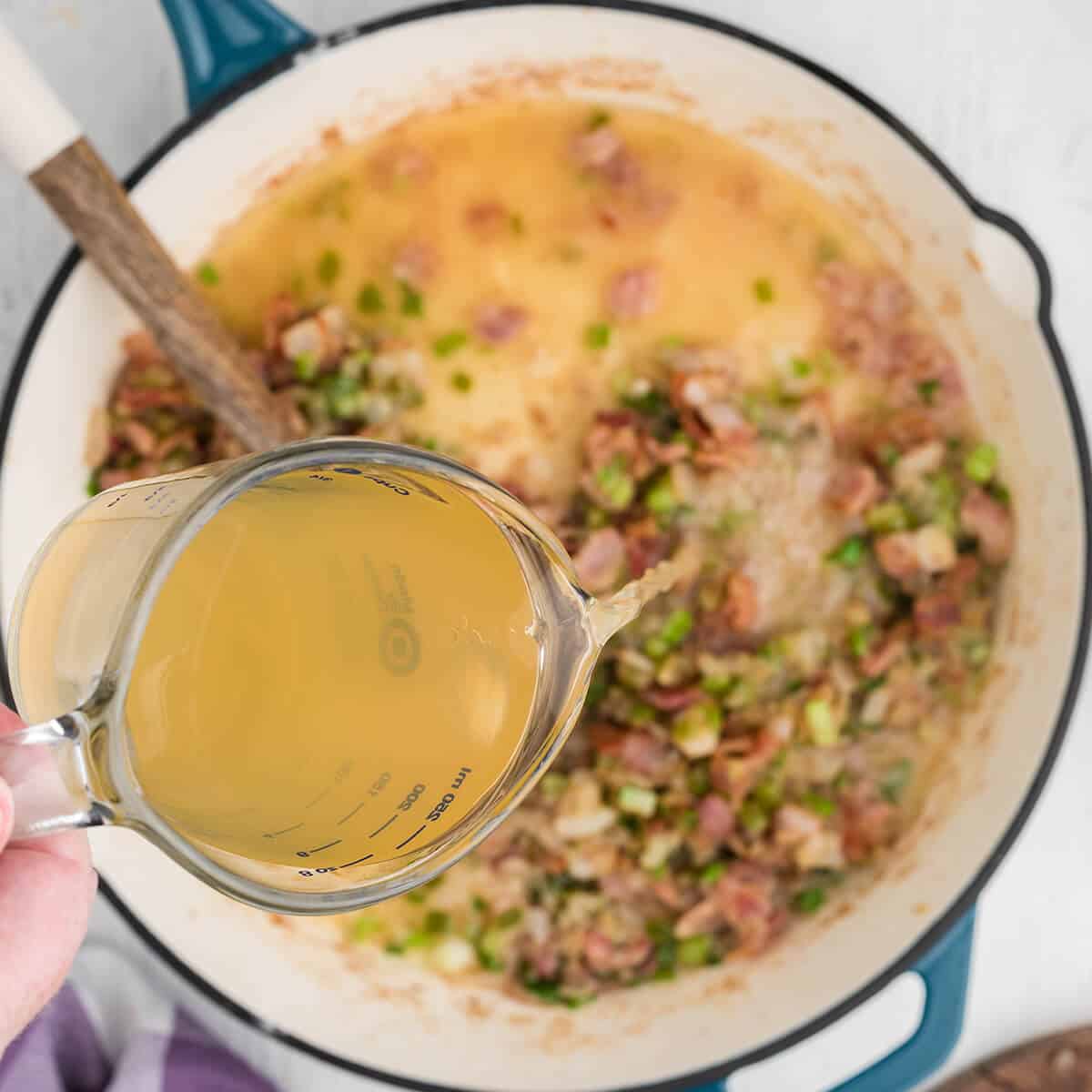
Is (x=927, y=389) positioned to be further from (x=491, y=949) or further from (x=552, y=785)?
(x=491, y=949)

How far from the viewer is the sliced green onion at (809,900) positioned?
1.52m

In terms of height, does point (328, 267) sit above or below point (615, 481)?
above

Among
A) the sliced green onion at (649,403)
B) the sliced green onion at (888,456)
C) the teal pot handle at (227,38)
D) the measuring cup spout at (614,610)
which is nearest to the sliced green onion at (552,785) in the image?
the measuring cup spout at (614,610)

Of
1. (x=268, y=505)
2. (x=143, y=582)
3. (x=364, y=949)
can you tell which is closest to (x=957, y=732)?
(x=364, y=949)

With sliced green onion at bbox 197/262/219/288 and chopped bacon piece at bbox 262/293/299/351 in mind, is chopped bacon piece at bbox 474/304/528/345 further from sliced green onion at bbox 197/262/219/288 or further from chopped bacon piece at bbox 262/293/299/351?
sliced green onion at bbox 197/262/219/288

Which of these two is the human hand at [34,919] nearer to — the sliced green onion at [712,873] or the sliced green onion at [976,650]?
the sliced green onion at [712,873]

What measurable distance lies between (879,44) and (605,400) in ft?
1.86

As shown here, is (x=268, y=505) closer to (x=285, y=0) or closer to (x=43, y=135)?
(x=43, y=135)

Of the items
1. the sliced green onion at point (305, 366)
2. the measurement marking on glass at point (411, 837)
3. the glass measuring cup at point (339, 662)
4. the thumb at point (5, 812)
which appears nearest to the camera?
the thumb at point (5, 812)

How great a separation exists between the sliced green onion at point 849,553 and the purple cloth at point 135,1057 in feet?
3.38

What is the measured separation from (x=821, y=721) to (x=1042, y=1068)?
24.1 inches

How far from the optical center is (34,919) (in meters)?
0.85

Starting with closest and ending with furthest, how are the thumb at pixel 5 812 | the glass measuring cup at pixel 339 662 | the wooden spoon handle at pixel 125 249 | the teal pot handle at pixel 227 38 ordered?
the thumb at pixel 5 812 → the glass measuring cup at pixel 339 662 → the wooden spoon handle at pixel 125 249 → the teal pot handle at pixel 227 38

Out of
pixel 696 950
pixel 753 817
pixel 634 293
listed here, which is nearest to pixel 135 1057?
pixel 696 950
